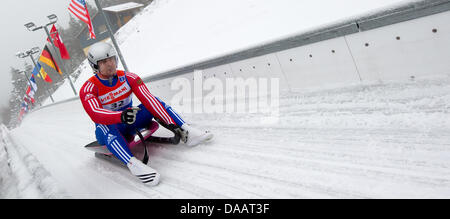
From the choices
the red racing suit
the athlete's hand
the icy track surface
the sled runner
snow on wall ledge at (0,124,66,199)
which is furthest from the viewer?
the sled runner

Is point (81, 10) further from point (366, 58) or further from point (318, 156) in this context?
point (318, 156)

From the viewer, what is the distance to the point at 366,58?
292 cm

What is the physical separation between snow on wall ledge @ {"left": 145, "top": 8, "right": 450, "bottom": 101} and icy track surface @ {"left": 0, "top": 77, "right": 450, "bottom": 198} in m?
0.12

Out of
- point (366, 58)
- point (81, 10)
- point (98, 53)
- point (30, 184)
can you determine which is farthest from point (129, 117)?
point (81, 10)

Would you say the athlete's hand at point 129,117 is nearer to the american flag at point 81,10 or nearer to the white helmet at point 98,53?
the white helmet at point 98,53

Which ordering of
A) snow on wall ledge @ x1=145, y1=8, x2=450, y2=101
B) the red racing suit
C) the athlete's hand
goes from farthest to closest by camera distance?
the red racing suit, the athlete's hand, snow on wall ledge @ x1=145, y1=8, x2=450, y2=101

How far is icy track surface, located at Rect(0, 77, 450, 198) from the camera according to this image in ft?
6.07

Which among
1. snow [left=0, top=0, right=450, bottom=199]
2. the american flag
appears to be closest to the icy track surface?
snow [left=0, top=0, right=450, bottom=199]

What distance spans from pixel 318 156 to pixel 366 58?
1.33 m

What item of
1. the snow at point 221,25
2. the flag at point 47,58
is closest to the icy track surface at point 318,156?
the snow at point 221,25

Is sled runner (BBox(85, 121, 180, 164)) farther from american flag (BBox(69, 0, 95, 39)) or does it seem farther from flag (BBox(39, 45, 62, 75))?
flag (BBox(39, 45, 62, 75))

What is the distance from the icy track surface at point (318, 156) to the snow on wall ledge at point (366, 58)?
0.12 m

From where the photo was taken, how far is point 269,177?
2.21 metres

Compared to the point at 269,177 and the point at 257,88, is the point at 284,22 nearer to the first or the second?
the point at 257,88
